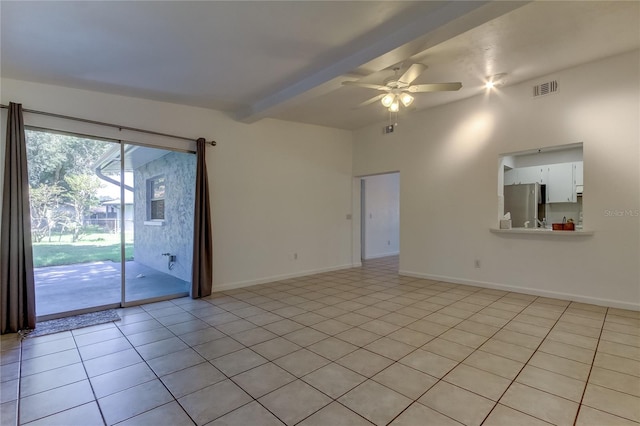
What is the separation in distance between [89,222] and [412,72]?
4422 millimetres

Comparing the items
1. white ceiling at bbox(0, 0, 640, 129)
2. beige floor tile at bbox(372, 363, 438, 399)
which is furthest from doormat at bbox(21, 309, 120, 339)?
beige floor tile at bbox(372, 363, 438, 399)

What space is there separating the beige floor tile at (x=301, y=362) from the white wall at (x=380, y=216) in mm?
5499

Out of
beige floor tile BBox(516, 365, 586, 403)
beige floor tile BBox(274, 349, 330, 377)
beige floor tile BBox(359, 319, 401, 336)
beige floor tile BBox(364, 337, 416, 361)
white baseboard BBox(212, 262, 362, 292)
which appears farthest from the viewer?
white baseboard BBox(212, 262, 362, 292)

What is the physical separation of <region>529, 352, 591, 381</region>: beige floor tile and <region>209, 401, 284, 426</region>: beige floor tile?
207 cm

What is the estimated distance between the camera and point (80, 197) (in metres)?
3.97

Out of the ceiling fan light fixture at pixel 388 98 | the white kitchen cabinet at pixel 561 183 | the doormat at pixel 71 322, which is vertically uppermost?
the ceiling fan light fixture at pixel 388 98

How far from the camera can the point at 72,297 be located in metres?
4.26

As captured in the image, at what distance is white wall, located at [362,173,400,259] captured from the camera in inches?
316

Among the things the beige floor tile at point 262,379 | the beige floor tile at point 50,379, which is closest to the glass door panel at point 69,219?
the beige floor tile at point 50,379

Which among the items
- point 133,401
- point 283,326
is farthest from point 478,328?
point 133,401

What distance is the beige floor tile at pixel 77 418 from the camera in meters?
1.80

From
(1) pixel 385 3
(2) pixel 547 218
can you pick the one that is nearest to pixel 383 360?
(1) pixel 385 3

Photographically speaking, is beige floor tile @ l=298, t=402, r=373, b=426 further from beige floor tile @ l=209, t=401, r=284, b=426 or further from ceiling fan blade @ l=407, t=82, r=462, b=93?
ceiling fan blade @ l=407, t=82, r=462, b=93

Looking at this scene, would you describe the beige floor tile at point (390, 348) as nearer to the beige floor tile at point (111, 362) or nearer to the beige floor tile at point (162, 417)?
the beige floor tile at point (162, 417)
